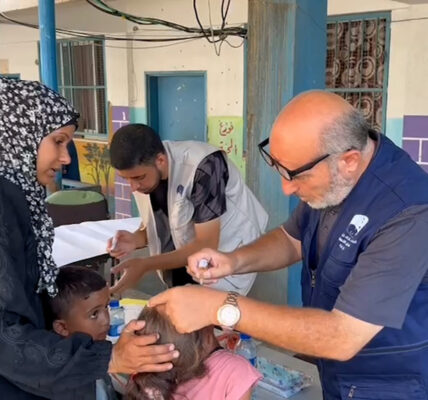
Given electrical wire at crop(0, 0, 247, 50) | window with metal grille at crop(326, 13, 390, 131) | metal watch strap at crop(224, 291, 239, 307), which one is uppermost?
electrical wire at crop(0, 0, 247, 50)

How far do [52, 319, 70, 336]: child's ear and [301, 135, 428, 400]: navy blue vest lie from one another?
0.87m

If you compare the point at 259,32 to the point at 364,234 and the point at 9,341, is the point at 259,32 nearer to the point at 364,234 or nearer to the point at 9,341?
Result: the point at 364,234

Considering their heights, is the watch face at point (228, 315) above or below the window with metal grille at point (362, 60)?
below

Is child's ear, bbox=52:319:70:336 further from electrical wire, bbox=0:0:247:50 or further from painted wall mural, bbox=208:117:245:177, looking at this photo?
painted wall mural, bbox=208:117:245:177

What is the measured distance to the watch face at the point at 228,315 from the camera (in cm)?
143

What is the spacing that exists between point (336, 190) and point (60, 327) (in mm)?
999

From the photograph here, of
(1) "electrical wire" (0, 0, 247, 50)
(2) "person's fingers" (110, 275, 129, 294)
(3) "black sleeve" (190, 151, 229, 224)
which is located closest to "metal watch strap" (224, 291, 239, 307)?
(3) "black sleeve" (190, 151, 229, 224)

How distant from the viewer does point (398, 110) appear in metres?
4.98

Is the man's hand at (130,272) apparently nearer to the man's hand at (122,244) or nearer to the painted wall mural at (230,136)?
the man's hand at (122,244)

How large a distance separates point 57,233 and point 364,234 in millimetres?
2871

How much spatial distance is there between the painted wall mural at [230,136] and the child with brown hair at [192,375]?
15.4 ft

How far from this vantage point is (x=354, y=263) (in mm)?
1548

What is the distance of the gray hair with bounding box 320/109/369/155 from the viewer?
4.92 feet

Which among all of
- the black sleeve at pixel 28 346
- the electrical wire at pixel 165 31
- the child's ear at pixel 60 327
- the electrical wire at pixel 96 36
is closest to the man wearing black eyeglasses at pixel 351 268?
the black sleeve at pixel 28 346
